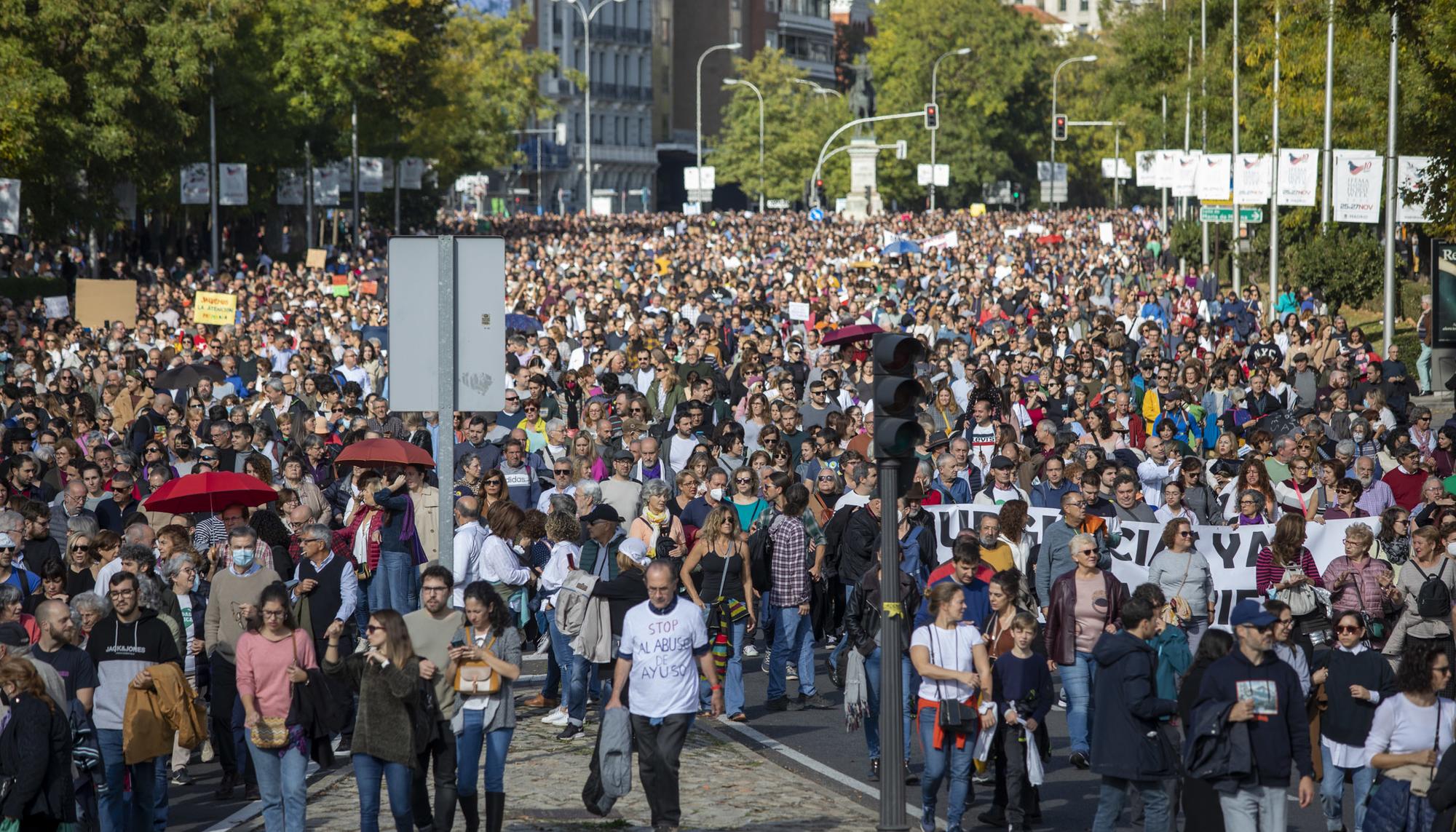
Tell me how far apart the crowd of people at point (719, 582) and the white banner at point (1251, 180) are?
15.1 meters

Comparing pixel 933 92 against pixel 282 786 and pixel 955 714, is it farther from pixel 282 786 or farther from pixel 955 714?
pixel 282 786

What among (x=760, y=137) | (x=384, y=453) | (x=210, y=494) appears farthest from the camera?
(x=760, y=137)

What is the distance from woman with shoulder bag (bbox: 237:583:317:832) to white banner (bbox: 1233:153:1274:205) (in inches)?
1317

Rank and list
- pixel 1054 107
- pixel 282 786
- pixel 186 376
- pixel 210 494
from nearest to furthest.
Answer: pixel 282 786 < pixel 210 494 < pixel 186 376 < pixel 1054 107

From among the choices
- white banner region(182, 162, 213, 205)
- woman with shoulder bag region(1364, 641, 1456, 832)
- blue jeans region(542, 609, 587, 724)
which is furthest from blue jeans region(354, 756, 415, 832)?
white banner region(182, 162, 213, 205)

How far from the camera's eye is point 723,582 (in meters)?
14.0

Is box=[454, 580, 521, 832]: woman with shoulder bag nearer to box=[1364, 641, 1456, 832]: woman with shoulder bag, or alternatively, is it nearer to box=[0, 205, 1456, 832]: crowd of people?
box=[0, 205, 1456, 832]: crowd of people

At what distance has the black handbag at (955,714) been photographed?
10.8 metres

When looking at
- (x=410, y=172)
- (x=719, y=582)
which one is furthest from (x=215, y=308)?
(x=410, y=172)

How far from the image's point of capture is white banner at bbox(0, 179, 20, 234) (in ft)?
115

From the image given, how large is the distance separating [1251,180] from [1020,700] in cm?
3231

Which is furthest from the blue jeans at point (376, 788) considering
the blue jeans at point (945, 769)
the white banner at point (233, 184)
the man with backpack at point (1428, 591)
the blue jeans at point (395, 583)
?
the white banner at point (233, 184)

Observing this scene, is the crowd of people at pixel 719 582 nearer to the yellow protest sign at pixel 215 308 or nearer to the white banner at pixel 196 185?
the yellow protest sign at pixel 215 308

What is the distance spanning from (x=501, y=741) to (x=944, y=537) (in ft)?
18.8
